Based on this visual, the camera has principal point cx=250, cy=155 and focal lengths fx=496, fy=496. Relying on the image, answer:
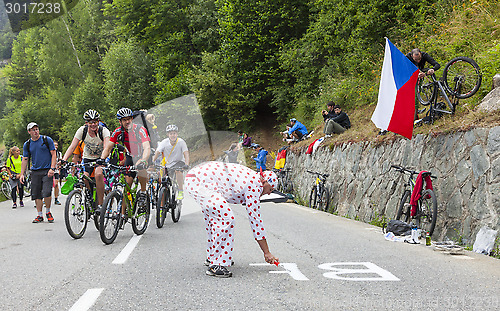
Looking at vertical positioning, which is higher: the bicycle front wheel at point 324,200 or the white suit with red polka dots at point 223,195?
the white suit with red polka dots at point 223,195

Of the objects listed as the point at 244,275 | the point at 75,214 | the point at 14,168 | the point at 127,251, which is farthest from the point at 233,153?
the point at 14,168

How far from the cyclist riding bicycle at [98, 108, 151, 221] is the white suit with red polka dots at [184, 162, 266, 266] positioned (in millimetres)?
3348

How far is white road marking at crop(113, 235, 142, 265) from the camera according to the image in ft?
22.2

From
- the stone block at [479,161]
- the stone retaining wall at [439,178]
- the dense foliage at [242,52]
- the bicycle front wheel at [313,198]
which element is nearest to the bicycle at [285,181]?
the dense foliage at [242,52]

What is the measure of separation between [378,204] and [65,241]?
23.9ft

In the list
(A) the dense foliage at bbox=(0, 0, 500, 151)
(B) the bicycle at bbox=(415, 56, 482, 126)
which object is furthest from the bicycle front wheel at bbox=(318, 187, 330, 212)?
(B) the bicycle at bbox=(415, 56, 482, 126)

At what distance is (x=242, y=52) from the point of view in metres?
33.6

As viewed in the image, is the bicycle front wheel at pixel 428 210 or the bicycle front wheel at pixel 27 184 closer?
the bicycle front wheel at pixel 428 210

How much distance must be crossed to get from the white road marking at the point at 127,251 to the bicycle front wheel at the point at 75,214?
1.01 meters

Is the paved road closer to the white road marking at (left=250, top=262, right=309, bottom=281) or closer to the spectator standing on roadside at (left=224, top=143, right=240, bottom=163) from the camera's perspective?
the white road marking at (left=250, top=262, right=309, bottom=281)

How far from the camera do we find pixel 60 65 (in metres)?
59.3

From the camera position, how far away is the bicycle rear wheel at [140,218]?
905cm

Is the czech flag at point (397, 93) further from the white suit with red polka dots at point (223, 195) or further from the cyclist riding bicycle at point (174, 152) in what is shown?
the white suit with red polka dots at point (223, 195)

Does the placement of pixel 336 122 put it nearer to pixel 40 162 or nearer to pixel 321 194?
pixel 321 194
